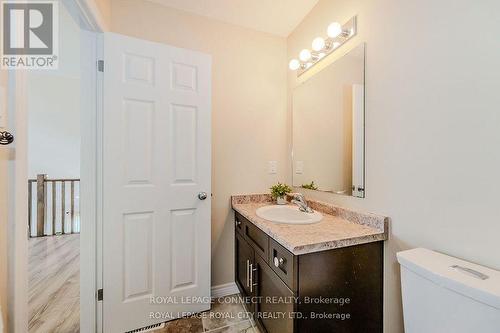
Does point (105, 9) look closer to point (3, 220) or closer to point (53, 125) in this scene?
point (3, 220)

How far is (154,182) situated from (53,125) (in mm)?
3759

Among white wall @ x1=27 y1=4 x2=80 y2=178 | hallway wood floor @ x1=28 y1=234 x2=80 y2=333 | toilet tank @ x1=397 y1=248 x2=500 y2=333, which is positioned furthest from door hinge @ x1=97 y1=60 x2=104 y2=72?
white wall @ x1=27 y1=4 x2=80 y2=178

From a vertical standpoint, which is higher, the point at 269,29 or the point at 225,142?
the point at 269,29

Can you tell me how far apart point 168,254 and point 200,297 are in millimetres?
431

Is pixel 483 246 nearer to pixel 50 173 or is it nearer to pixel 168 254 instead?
pixel 168 254

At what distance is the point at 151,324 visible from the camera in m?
1.45

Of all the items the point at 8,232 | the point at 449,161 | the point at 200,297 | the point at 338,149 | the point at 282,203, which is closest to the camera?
the point at 8,232

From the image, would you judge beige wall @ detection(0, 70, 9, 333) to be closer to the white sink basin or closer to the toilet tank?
the white sink basin

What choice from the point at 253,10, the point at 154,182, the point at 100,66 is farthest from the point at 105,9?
the point at 154,182

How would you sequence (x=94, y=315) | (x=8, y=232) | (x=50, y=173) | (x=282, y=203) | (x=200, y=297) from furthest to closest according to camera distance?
(x=50, y=173)
(x=282, y=203)
(x=200, y=297)
(x=94, y=315)
(x=8, y=232)


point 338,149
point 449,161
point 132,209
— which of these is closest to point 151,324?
point 132,209

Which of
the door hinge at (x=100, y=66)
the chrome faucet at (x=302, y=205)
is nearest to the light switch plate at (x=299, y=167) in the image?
the chrome faucet at (x=302, y=205)

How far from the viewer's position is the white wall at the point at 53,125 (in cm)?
368

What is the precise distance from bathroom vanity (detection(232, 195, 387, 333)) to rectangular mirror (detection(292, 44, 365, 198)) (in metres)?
0.28
